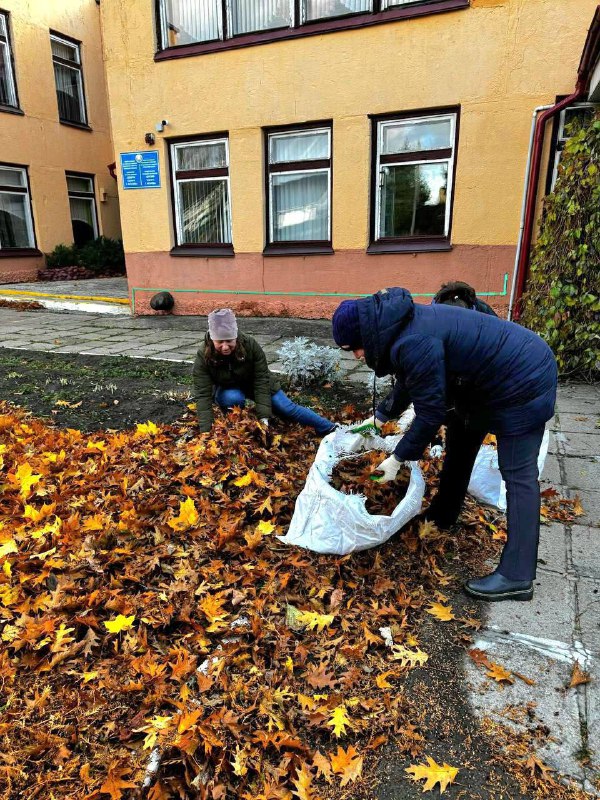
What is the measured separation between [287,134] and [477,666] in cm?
918

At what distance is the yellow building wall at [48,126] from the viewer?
48.3ft

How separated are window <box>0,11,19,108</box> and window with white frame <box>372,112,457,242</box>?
11.2 meters

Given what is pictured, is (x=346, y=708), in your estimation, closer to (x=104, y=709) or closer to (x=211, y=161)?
(x=104, y=709)

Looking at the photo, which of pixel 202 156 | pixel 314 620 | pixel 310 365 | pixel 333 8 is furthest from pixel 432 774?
pixel 202 156

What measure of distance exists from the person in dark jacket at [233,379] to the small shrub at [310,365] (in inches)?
45.8

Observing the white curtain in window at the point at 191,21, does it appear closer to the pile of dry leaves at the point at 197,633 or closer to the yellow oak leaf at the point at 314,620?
the pile of dry leaves at the point at 197,633

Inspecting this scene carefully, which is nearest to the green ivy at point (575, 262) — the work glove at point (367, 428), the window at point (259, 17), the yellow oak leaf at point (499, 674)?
the window at point (259, 17)

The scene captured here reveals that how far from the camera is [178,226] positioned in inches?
422

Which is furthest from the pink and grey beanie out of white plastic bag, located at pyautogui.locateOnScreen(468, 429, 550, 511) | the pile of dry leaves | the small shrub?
white plastic bag, located at pyautogui.locateOnScreen(468, 429, 550, 511)

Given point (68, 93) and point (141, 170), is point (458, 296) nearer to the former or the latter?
point (141, 170)

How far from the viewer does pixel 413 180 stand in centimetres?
888

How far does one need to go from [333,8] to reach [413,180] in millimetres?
2918

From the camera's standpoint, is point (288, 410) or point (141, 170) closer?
point (288, 410)

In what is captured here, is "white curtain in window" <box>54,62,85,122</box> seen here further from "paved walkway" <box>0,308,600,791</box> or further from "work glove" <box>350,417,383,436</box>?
"work glove" <box>350,417,383,436</box>
